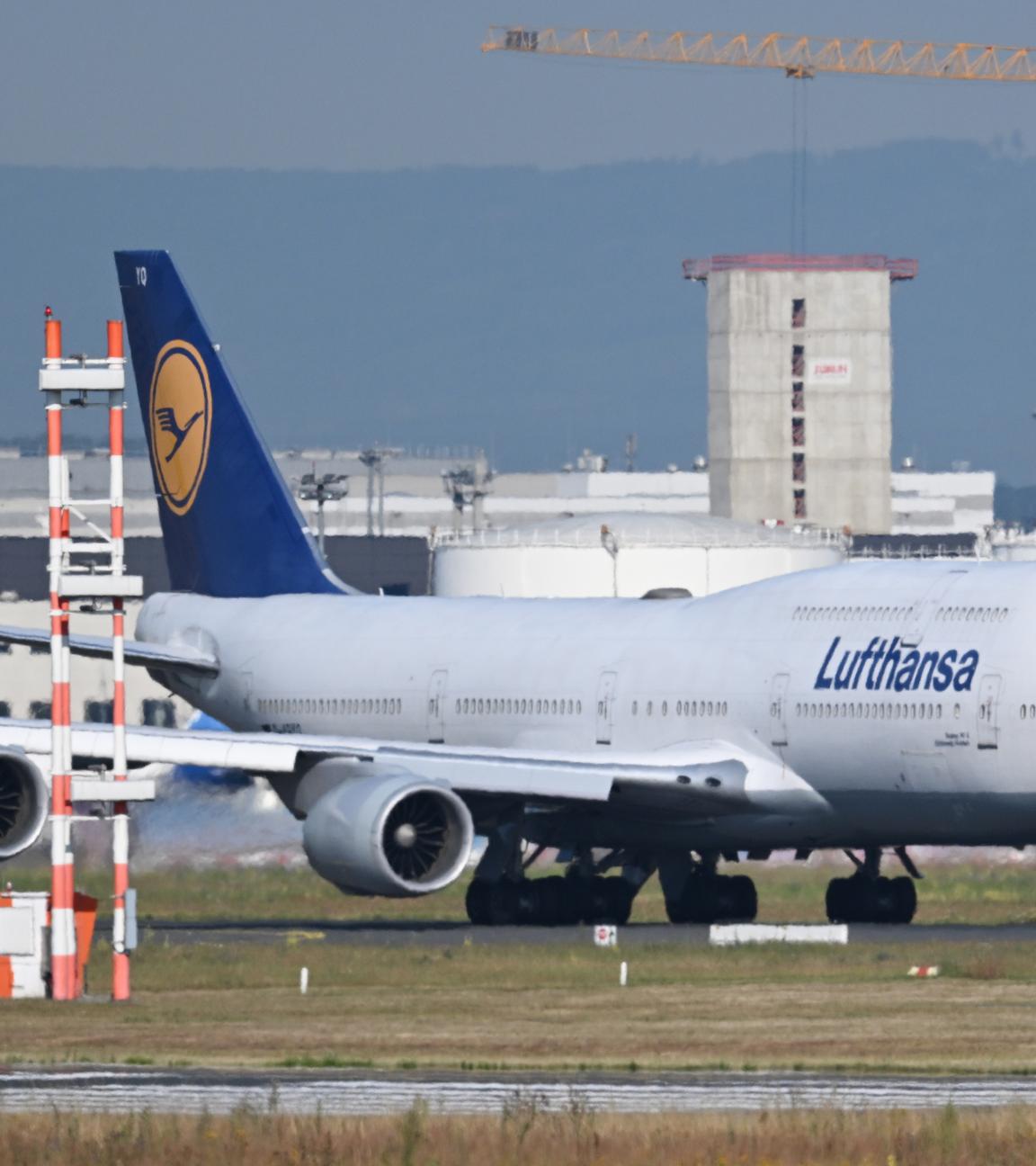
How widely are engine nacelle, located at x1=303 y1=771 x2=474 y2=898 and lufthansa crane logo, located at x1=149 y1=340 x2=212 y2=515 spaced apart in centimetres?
1318

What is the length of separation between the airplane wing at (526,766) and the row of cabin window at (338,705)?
558cm

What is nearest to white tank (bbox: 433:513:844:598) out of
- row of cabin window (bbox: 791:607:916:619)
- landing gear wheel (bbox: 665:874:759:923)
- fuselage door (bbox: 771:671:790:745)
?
landing gear wheel (bbox: 665:874:759:923)

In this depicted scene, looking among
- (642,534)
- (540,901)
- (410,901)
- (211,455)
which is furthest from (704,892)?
(642,534)

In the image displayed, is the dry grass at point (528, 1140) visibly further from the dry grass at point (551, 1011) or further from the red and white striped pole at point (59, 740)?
the red and white striped pole at point (59, 740)

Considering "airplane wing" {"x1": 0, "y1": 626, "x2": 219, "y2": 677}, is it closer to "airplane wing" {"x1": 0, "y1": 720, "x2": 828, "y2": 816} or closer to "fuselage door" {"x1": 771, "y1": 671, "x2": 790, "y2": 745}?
"airplane wing" {"x1": 0, "y1": 720, "x2": 828, "y2": 816}

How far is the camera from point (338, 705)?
4731 centimetres

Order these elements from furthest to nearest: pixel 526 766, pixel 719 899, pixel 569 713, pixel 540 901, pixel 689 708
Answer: pixel 569 713 → pixel 719 899 → pixel 540 901 → pixel 689 708 → pixel 526 766

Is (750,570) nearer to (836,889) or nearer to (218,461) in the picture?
(218,461)

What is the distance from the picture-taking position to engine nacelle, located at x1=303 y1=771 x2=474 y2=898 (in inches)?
1476

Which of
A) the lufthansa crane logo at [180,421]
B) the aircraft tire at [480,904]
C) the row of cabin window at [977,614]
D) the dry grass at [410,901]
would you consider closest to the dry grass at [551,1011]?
the row of cabin window at [977,614]

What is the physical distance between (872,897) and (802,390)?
518 feet

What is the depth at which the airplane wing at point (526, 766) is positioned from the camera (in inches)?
1523

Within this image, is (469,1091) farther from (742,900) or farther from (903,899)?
(742,900)

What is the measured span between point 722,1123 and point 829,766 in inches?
844
